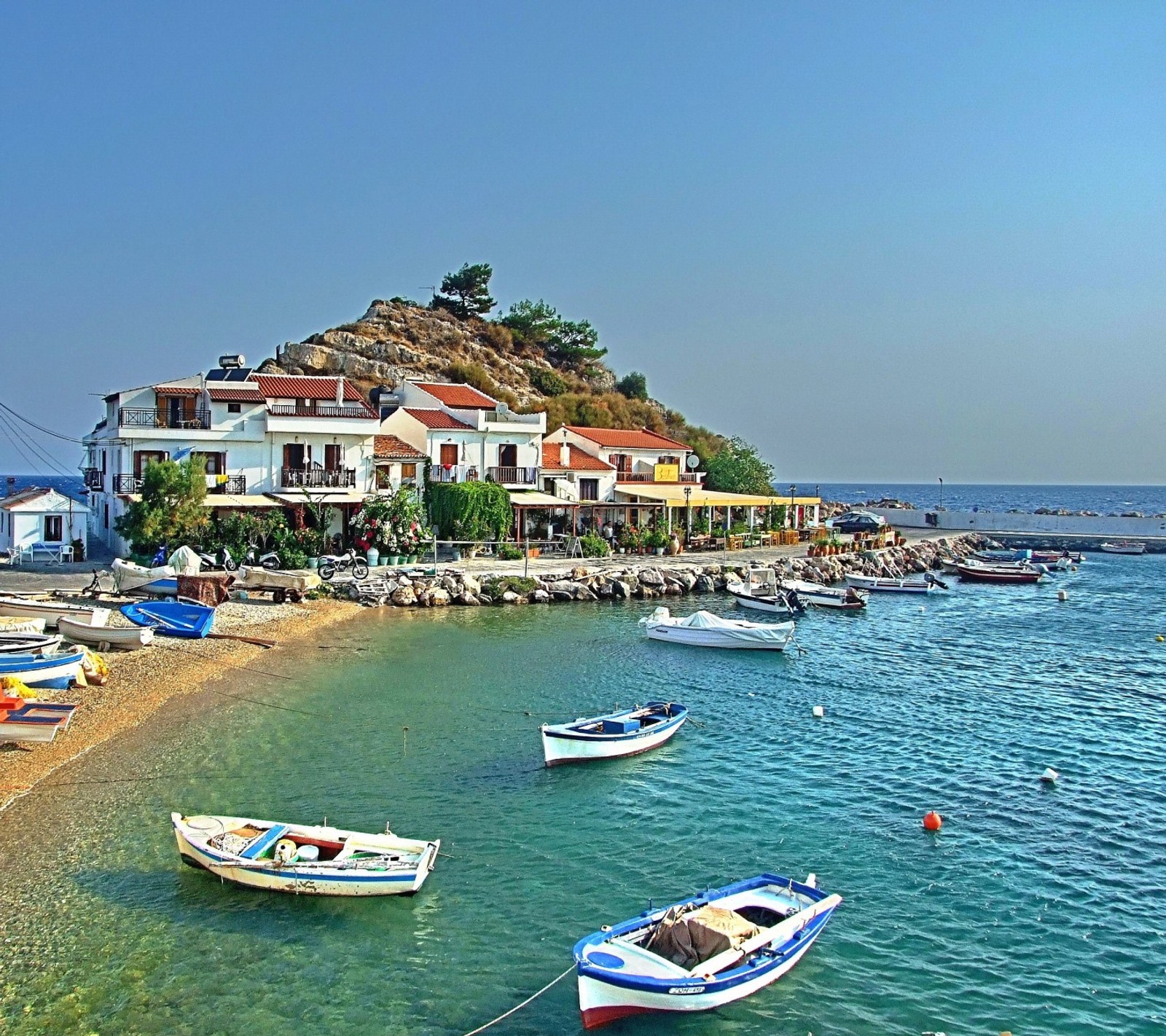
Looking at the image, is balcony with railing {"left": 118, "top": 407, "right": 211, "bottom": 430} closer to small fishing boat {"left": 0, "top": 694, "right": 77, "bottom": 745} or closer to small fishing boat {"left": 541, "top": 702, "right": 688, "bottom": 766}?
small fishing boat {"left": 0, "top": 694, "right": 77, "bottom": 745}

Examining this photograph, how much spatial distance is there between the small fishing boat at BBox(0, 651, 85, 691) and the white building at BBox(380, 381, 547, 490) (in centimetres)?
2993

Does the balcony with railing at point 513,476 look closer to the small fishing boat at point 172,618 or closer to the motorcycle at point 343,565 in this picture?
the motorcycle at point 343,565

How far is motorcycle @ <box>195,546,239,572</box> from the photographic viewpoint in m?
40.6

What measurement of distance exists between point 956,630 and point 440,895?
33.9 m

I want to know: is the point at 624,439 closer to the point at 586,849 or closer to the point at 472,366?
the point at 472,366

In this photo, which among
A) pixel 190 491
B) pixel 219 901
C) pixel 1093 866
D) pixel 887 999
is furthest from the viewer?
pixel 190 491

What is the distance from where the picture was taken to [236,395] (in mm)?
46969

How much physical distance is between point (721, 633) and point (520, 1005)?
2431 centimetres

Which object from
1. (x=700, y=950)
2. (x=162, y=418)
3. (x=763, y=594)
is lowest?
(x=700, y=950)

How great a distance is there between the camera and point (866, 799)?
Result: 20.0 meters

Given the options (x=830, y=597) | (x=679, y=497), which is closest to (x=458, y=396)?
(x=679, y=497)

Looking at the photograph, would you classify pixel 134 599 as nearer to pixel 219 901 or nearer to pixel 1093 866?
pixel 219 901

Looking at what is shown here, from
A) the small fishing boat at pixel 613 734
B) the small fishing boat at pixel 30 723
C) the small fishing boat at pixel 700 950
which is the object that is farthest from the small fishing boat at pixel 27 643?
the small fishing boat at pixel 700 950

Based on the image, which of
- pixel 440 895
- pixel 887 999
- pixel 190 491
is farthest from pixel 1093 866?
pixel 190 491
